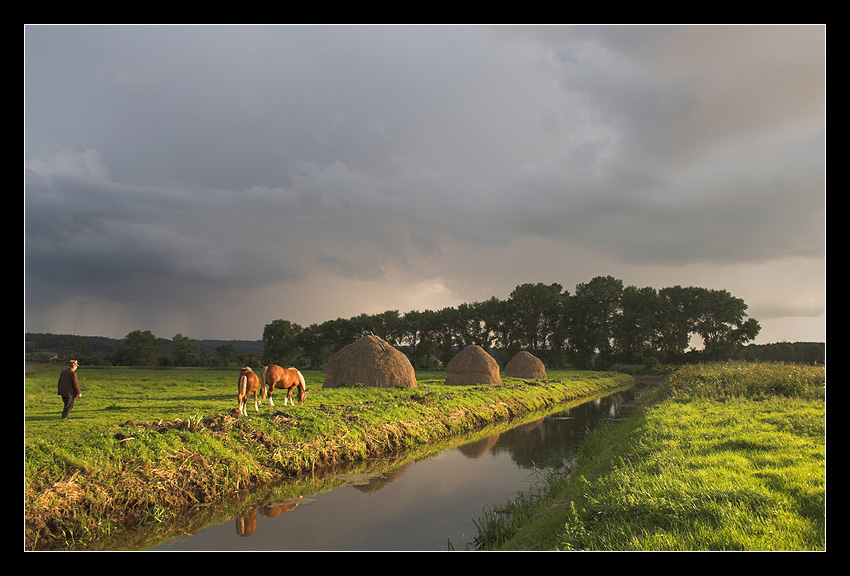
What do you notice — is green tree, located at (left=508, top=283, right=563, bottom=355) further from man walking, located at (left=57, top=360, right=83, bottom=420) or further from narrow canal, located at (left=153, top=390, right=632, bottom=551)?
man walking, located at (left=57, top=360, right=83, bottom=420)

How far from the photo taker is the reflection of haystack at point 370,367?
2625 cm

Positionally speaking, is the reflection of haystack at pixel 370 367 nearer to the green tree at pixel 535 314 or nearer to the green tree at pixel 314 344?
the green tree at pixel 314 344

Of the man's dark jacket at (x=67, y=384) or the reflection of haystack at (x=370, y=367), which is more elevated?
the man's dark jacket at (x=67, y=384)

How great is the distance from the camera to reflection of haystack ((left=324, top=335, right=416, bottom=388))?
26.2 m

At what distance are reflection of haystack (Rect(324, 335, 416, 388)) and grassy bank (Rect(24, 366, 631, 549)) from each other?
21.1 feet

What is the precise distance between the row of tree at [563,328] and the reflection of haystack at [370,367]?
41237 millimetres

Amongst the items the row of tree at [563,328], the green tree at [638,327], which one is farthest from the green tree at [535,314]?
the green tree at [638,327]

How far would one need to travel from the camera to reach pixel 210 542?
8.05 meters

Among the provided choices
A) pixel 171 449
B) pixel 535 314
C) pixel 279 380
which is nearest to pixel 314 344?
pixel 535 314
